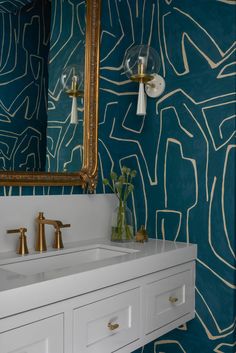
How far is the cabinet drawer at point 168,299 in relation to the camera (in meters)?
1.66

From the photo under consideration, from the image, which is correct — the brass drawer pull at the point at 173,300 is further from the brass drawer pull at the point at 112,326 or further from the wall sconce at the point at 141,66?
the wall sconce at the point at 141,66

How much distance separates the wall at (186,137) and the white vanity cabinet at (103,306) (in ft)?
0.42

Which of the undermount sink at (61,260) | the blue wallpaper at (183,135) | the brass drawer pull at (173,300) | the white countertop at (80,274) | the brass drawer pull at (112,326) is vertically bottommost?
the brass drawer pull at (173,300)

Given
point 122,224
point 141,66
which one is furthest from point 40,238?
point 141,66

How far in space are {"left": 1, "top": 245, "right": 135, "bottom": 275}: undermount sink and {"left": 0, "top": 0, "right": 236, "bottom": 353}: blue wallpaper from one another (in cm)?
30

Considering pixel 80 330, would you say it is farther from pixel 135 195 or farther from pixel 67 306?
pixel 135 195

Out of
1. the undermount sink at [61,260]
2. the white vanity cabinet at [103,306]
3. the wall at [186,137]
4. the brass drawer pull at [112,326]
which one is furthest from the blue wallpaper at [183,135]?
the brass drawer pull at [112,326]

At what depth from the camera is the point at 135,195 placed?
7.18 ft

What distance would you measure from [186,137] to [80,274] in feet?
3.19

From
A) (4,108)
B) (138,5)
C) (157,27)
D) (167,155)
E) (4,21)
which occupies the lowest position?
(167,155)

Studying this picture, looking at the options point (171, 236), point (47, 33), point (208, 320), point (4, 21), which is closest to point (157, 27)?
point (47, 33)

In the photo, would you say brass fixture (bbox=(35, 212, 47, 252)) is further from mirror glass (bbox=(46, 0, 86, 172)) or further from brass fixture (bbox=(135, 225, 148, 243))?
brass fixture (bbox=(135, 225, 148, 243))

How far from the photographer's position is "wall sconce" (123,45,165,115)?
1988 mm

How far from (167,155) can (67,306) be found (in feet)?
3.38
